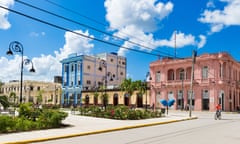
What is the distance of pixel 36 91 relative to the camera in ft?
286

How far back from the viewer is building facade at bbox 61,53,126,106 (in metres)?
70.9

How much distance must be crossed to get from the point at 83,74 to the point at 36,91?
23.9 metres

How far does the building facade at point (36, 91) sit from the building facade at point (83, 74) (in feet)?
14.2

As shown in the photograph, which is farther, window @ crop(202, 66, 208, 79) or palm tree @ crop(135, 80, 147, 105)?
palm tree @ crop(135, 80, 147, 105)

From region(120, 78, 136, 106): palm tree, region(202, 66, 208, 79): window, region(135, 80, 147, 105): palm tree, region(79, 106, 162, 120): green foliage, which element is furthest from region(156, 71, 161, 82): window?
region(79, 106, 162, 120): green foliage

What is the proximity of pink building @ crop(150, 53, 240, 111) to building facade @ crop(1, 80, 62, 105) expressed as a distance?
1230 inches

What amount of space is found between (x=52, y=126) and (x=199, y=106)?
39116 mm

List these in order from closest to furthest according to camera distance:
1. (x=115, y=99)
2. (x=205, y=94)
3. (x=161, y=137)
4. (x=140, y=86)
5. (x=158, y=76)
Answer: (x=161, y=137) < (x=205, y=94) < (x=140, y=86) < (x=158, y=76) < (x=115, y=99)

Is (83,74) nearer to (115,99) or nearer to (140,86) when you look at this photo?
(115,99)

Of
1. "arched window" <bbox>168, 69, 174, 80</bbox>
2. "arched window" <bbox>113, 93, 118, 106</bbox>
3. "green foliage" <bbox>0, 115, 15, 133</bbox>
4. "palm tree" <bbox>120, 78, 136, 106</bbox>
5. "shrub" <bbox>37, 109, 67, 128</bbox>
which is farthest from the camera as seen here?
"arched window" <bbox>113, 93, 118, 106</bbox>

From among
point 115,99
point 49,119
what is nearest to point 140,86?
point 115,99

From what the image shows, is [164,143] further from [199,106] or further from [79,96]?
[79,96]

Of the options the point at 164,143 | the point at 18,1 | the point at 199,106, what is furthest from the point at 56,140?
the point at 199,106

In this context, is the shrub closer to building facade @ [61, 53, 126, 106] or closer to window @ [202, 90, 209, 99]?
window @ [202, 90, 209, 99]
